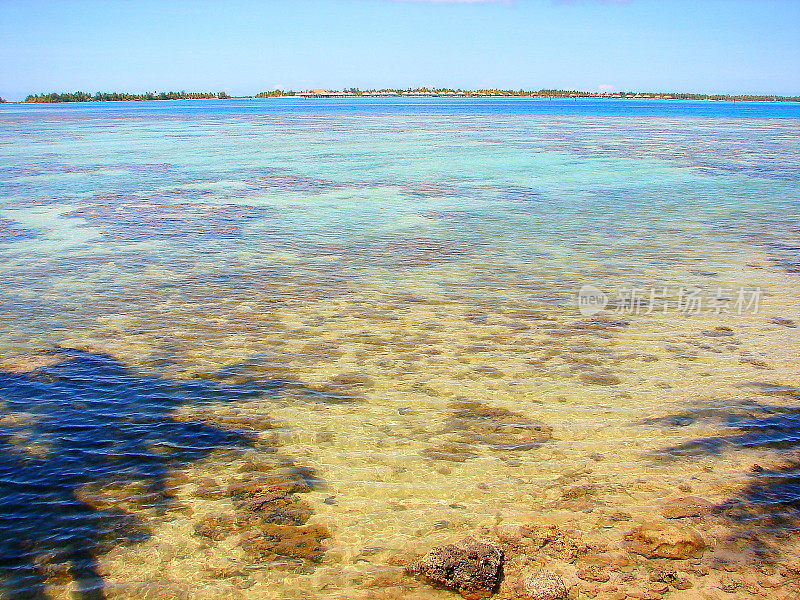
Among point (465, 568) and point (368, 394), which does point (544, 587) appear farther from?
point (368, 394)

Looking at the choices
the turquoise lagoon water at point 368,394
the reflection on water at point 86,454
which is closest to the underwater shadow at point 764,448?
the turquoise lagoon water at point 368,394

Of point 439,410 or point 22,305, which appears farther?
point 22,305

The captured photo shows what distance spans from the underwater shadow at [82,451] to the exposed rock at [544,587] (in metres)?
3.15

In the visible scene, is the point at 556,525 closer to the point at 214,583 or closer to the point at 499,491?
the point at 499,491

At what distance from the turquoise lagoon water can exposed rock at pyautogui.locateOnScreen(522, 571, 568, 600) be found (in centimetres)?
17

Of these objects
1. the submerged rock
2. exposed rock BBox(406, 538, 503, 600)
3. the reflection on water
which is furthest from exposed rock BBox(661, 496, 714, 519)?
the reflection on water

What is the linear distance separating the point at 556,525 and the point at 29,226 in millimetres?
17630

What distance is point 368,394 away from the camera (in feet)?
23.2

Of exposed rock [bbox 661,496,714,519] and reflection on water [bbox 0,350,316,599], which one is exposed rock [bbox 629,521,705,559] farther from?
reflection on water [bbox 0,350,316,599]

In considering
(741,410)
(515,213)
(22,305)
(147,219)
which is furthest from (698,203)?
(22,305)

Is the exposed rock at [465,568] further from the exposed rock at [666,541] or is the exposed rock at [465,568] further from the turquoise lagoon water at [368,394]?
the exposed rock at [666,541]

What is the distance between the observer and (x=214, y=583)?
14.3 feet

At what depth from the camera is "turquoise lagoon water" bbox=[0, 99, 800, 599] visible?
476cm

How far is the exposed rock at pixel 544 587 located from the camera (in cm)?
416
